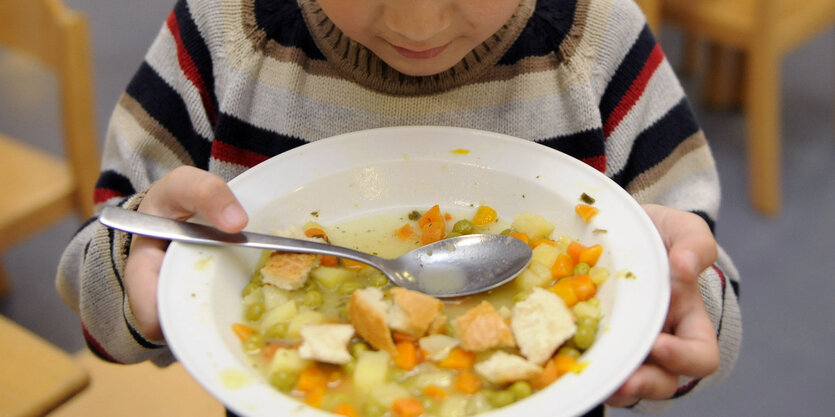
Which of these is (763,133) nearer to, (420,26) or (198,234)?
(420,26)

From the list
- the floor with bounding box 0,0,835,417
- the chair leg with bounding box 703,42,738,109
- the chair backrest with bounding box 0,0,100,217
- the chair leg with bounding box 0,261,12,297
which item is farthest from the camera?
the chair leg with bounding box 703,42,738,109

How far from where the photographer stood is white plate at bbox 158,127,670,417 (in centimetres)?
80

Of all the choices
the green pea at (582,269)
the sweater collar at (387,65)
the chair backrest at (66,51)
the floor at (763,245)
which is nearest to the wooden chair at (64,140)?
the chair backrest at (66,51)

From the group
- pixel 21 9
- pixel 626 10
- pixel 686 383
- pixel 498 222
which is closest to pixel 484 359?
pixel 498 222

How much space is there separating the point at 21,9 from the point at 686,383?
1.83 meters

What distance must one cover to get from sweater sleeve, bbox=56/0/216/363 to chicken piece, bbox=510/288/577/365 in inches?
24.8

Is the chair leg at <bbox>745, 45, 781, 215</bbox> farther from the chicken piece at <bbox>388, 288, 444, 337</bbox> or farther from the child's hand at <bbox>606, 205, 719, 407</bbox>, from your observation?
the chicken piece at <bbox>388, 288, 444, 337</bbox>

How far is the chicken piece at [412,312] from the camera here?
0.90m

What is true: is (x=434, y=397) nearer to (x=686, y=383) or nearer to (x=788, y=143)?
(x=686, y=383)

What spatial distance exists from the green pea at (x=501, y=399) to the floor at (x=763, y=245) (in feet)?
5.09

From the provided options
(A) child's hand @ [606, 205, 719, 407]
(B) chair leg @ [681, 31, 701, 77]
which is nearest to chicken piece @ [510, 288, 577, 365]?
(A) child's hand @ [606, 205, 719, 407]

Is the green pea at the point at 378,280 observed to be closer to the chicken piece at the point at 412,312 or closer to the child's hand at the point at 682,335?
the chicken piece at the point at 412,312

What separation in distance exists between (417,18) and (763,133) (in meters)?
2.36

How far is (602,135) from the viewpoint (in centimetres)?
124
